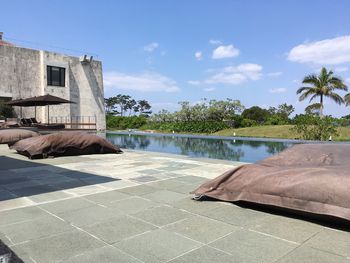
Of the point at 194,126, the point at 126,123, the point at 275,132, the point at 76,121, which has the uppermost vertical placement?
the point at 76,121

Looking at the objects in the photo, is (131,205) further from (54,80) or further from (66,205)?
(54,80)

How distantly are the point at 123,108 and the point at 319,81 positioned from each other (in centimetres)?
4750

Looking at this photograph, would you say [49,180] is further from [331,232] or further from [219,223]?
[331,232]

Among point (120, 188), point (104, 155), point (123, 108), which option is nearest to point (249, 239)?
point (120, 188)

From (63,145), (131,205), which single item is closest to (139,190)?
(131,205)

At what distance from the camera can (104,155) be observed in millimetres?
10109

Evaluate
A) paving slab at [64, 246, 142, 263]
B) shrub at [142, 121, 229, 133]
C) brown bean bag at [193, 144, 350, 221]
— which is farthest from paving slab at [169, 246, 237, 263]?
shrub at [142, 121, 229, 133]

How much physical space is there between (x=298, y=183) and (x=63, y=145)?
7.57 m

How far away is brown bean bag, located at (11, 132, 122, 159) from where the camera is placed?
30.7 ft

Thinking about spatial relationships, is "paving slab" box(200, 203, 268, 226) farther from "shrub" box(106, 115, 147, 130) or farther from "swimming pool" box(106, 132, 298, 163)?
"shrub" box(106, 115, 147, 130)

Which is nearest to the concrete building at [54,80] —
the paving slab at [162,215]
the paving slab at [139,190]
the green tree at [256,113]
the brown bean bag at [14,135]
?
the brown bean bag at [14,135]

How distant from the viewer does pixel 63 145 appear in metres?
9.69

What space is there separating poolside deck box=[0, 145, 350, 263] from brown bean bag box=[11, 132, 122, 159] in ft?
11.9

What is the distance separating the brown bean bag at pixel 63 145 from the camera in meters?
9.35
